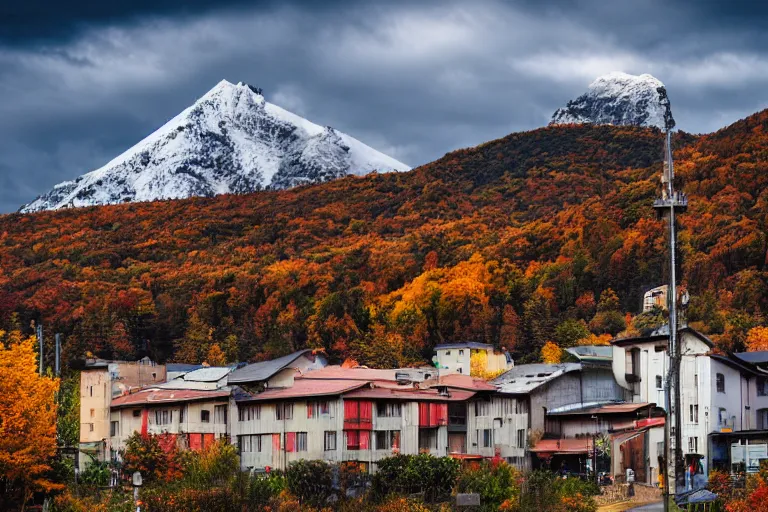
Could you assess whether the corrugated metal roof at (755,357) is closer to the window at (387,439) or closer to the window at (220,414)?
the window at (387,439)

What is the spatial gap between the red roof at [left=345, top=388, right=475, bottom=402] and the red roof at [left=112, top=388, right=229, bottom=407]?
1050cm

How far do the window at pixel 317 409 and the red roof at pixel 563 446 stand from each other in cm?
1293

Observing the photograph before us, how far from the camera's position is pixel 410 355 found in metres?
124

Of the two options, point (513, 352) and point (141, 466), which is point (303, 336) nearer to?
point (513, 352)

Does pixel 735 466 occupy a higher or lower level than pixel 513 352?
lower

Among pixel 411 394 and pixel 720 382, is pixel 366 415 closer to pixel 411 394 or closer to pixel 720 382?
pixel 411 394

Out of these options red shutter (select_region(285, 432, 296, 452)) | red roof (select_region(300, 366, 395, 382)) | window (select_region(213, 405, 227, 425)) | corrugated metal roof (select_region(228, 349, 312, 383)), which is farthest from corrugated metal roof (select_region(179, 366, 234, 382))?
red shutter (select_region(285, 432, 296, 452))

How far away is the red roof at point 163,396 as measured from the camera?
7903 cm

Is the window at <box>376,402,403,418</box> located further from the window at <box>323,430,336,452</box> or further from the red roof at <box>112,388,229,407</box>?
the red roof at <box>112,388,229,407</box>

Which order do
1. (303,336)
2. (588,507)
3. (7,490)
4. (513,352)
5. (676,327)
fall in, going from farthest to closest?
1. (303,336)
2. (513,352)
3. (7,490)
4. (588,507)
5. (676,327)

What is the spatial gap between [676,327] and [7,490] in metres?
36.6

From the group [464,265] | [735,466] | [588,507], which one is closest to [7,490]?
[588,507]

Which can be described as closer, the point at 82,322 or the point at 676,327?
the point at 676,327

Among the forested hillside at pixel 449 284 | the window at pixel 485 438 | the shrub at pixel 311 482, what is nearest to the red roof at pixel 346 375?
the window at pixel 485 438
